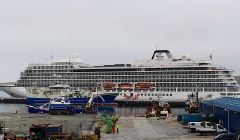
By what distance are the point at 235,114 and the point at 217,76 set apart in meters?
66.4

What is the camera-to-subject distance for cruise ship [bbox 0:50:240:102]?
101 m

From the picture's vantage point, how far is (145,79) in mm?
105125

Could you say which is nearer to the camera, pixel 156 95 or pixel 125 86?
pixel 156 95

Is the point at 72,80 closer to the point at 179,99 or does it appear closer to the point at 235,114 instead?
the point at 179,99

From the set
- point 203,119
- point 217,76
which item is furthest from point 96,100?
point 203,119

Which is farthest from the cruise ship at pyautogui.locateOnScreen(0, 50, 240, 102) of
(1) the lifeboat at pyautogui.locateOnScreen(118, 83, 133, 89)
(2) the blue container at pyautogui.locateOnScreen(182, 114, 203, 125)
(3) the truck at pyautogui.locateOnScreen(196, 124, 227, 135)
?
(3) the truck at pyautogui.locateOnScreen(196, 124, 227, 135)

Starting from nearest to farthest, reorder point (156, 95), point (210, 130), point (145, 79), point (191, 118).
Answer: point (210, 130)
point (191, 118)
point (156, 95)
point (145, 79)

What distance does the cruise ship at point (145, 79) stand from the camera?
10056 centimetres

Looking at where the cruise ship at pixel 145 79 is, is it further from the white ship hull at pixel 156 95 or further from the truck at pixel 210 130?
the truck at pixel 210 130

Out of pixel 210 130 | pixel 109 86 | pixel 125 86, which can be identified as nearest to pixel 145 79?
pixel 125 86

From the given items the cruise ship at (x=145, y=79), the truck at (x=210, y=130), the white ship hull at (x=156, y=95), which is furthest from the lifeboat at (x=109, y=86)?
the truck at (x=210, y=130)

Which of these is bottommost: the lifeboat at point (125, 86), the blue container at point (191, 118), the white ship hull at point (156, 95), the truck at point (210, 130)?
the truck at point (210, 130)

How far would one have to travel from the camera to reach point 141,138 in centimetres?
3409

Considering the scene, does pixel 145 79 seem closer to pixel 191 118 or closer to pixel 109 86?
pixel 109 86
